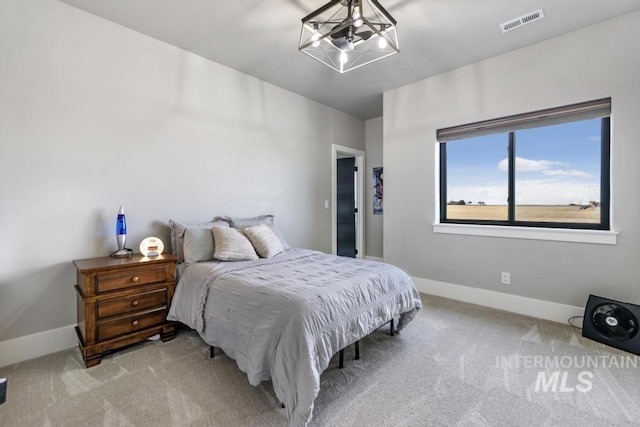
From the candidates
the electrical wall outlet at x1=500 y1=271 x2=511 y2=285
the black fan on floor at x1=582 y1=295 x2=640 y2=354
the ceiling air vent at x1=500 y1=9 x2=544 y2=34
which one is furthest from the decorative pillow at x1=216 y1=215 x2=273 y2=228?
the black fan on floor at x1=582 y1=295 x2=640 y2=354

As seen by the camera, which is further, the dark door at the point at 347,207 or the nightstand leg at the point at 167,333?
the dark door at the point at 347,207

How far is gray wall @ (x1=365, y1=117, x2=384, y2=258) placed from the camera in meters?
5.08

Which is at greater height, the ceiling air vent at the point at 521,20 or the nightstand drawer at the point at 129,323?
the ceiling air vent at the point at 521,20

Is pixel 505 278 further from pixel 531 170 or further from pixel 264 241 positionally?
pixel 264 241

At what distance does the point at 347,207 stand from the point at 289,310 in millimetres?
3970

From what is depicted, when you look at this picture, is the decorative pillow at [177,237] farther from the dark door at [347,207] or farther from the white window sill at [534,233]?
the dark door at [347,207]

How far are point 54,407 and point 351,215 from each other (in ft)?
14.6

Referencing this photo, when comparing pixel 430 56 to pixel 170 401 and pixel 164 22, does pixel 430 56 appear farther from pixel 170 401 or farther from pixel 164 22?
pixel 170 401

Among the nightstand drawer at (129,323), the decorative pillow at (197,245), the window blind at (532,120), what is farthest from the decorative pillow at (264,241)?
the window blind at (532,120)

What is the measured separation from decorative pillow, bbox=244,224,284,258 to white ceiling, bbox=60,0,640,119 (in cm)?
186

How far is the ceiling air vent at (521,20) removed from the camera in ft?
7.79

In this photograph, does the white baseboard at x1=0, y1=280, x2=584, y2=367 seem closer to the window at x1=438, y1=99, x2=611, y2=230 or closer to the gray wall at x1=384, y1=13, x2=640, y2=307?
the gray wall at x1=384, y1=13, x2=640, y2=307

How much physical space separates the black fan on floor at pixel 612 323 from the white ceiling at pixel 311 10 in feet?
8.01

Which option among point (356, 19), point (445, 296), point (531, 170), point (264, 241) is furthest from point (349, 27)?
point (445, 296)
